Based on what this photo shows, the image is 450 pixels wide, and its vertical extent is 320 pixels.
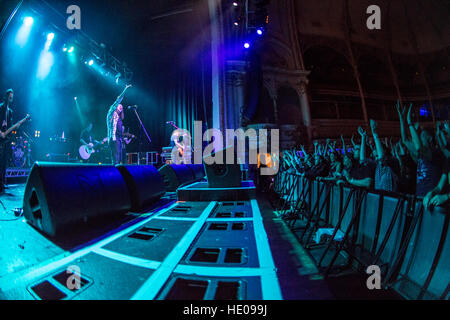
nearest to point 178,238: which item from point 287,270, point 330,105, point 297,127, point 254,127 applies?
point 287,270

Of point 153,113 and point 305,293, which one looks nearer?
point 305,293

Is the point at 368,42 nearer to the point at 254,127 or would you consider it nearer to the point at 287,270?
the point at 254,127

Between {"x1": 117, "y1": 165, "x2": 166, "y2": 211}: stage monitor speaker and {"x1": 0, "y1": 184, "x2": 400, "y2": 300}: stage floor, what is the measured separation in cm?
83

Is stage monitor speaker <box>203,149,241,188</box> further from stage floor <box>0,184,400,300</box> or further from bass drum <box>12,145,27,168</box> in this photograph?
bass drum <box>12,145,27,168</box>

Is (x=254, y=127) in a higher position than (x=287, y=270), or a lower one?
higher

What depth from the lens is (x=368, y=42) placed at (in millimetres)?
18766

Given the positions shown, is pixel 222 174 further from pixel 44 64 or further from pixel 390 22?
pixel 390 22

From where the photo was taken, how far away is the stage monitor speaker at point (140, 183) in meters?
3.53

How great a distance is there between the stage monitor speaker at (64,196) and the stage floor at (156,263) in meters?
0.23

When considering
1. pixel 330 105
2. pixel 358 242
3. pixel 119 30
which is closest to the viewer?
pixel 358 242

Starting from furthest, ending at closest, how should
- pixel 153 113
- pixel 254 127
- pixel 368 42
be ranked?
pixel 368 42, pixel 254 127, pixel 153 113

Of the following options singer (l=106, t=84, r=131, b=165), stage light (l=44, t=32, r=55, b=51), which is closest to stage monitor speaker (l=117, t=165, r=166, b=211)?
singer (l=106, t=84, r=131, b=165)

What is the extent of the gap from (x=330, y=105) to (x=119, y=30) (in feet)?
59.1

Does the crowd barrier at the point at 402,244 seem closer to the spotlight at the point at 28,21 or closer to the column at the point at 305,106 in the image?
the spotlight at the point at 28,21
